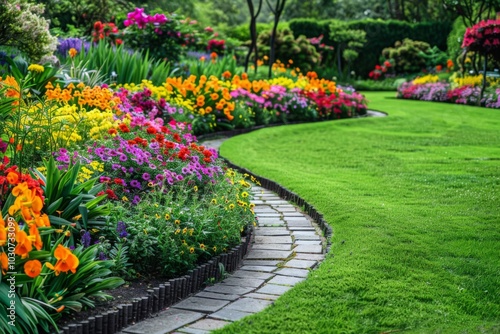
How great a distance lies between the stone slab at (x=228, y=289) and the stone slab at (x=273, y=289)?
8 centimetres

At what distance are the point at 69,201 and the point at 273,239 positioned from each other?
189 cm

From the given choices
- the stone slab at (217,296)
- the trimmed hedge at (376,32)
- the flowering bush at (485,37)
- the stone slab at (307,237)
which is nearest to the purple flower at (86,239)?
the stone slab at (217,296)

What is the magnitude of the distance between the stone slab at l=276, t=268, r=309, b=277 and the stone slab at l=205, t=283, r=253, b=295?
1.26 feet

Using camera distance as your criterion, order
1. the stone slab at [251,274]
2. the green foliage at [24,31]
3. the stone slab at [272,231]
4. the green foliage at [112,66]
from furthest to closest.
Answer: the green foliage at [112,66] < the green foliage at [24,31] < the stone slab at [272,231] < the stone slab at [251,274]

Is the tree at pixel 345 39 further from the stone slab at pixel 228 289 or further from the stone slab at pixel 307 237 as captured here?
the stone slab at pixel 228 289

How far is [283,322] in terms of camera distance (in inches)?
136

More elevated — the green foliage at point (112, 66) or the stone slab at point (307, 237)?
the green foliage at point (112, 66)

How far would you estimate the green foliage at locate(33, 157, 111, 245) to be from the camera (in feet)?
12.3

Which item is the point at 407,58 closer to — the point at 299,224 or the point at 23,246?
the point at 299,224

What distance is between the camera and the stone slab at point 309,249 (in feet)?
16.2

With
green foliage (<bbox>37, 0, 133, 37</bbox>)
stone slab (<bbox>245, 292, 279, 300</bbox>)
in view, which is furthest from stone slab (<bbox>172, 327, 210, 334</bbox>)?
green foliage (<bbox>37, 0, 133, 37</bbox>)

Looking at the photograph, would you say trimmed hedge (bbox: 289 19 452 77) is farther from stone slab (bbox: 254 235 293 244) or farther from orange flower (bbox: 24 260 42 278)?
orange flower (bbox: 24 260 42 278)

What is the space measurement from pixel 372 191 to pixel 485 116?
8140mm

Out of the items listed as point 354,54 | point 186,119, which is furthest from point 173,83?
point 354,54
